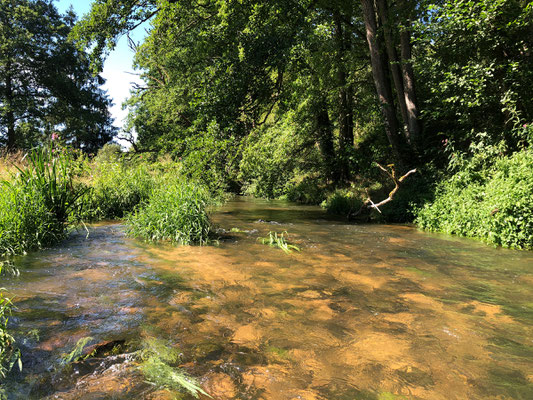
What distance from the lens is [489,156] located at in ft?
31.7

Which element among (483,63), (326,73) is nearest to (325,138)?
(326,73)

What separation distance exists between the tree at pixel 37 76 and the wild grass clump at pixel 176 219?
26.9 metres

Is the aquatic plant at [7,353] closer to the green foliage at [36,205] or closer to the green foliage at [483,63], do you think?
the green foliage at [36,205]

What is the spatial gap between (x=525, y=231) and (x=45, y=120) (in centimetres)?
3543

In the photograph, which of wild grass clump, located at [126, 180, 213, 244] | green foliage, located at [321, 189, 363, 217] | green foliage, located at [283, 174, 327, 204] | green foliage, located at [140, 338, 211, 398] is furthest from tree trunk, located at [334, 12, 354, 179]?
green foliage, located at [140, 338, 211, 398]

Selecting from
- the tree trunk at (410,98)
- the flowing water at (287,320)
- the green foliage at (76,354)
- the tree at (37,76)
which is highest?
the tree at (37,76)

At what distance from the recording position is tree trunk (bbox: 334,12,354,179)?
15245mm

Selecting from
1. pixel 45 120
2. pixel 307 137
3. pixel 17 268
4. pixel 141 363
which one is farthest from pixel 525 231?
pixel 45 120

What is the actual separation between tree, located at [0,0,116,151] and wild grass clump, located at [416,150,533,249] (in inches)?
1214

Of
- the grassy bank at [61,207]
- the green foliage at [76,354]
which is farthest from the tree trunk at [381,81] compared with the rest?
the green foliage at [76,354]

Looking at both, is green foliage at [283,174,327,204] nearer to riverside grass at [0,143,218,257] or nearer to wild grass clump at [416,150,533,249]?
→ wild grass clump at [416,150,533,249]

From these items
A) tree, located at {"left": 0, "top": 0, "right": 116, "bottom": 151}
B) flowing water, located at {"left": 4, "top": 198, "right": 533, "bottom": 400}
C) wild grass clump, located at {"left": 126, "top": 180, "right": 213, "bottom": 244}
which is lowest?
flowing water, located at {"left": 4, "top": 198, "right": 533, "bottom": 400}

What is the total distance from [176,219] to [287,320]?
442 cm

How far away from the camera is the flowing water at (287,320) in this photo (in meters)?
2.42
